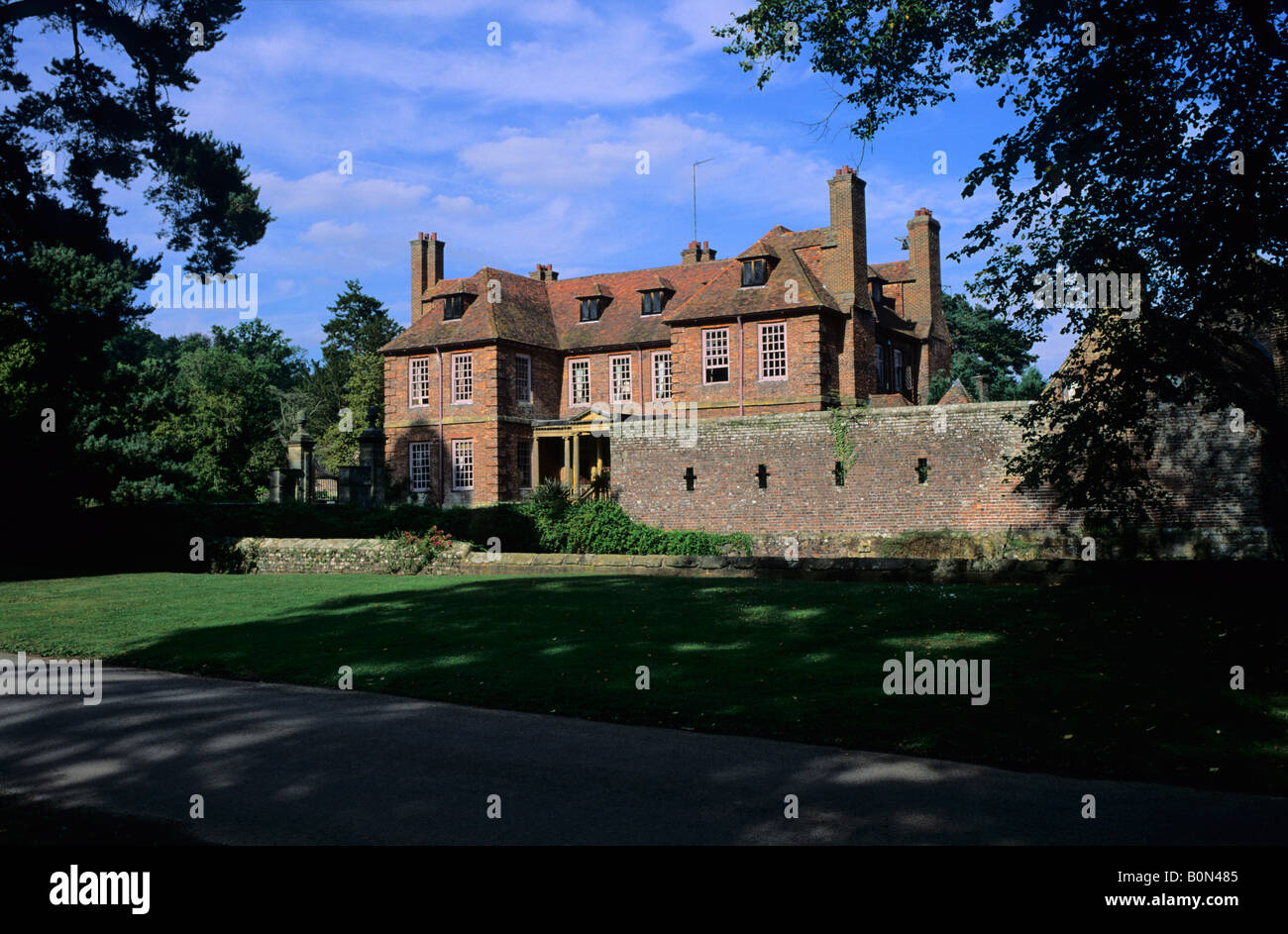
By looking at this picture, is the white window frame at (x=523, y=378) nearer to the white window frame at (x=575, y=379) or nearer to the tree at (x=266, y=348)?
the white window frame at (x=575, y=379)

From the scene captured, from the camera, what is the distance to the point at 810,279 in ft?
120

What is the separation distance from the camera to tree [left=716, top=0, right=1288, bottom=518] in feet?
37.7

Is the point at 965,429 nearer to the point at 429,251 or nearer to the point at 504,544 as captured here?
the point at 504,544

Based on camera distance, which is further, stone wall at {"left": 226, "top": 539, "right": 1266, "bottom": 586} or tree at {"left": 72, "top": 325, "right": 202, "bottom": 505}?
tree at {"left": 72, "top": 325, "right": 202, "bottom": 505}

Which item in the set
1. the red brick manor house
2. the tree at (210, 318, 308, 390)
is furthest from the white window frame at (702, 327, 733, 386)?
the tree at (210, 318, 308, 390)

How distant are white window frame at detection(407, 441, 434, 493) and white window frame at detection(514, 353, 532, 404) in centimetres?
490

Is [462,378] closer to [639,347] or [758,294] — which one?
[639,347]

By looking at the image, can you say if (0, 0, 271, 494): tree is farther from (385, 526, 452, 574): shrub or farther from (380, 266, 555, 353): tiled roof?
(380, 266, 555, 353): tiled roof

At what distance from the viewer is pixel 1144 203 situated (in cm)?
1205

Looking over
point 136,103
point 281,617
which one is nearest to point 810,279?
point 136,103

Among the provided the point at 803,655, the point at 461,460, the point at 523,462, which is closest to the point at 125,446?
the point at 461,460

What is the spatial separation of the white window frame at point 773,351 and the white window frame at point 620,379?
27.3 ft

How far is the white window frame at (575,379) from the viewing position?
44750 mm
